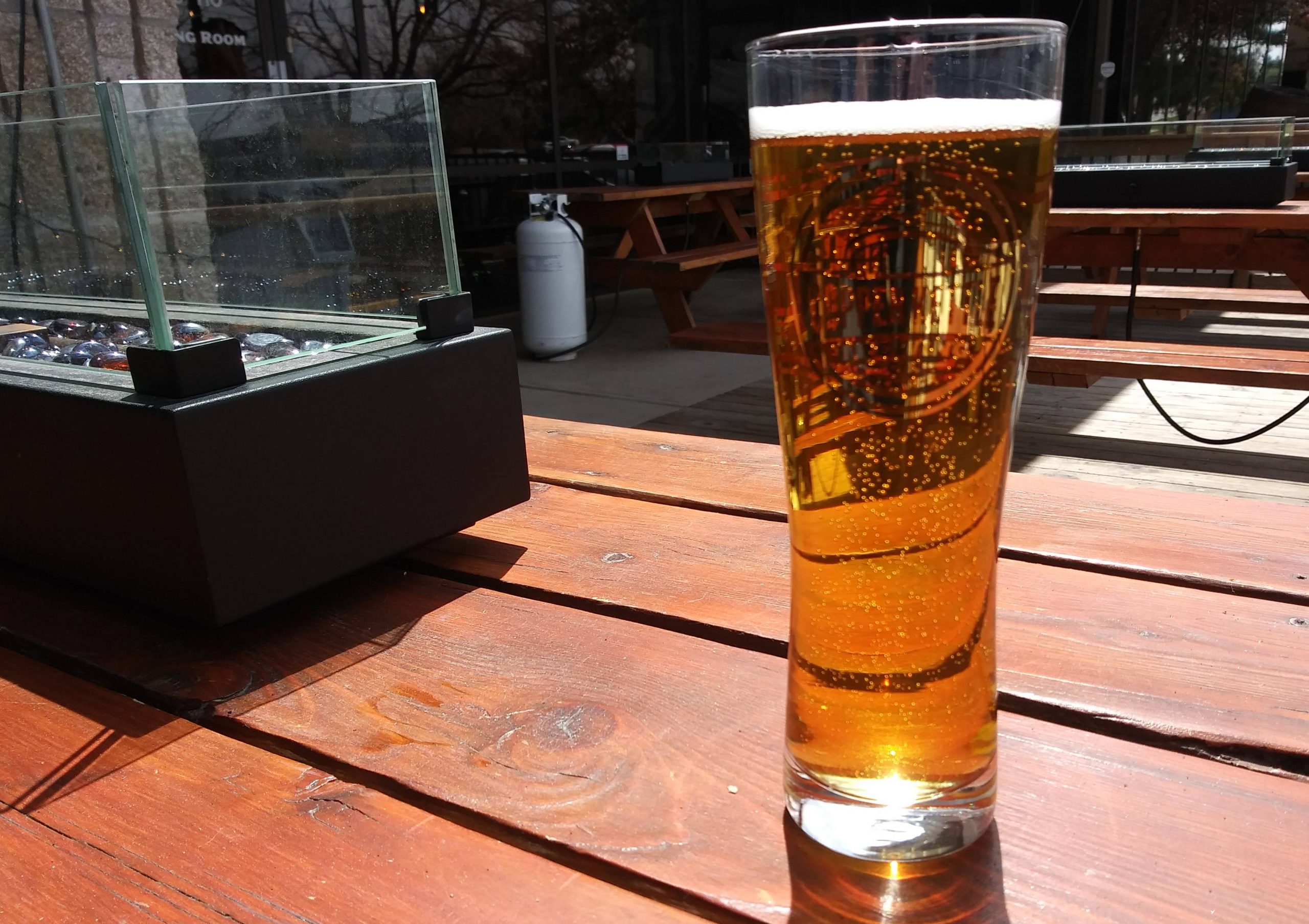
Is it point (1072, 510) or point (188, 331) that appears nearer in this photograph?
point (188, 331)

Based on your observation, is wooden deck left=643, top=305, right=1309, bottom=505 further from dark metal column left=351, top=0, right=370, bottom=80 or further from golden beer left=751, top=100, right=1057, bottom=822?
dark metal column left=351, top=0, right=370, bottom=80

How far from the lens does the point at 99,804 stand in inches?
20.9

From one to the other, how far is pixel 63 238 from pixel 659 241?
15.0 ft

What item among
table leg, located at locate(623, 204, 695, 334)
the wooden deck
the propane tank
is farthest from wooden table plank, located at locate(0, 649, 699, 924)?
table leg, located at locate(623, 204, 695, 334)

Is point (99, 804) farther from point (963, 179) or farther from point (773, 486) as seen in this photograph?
point (773, 486)

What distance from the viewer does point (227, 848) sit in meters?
0.50

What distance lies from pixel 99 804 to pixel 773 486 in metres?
0.65

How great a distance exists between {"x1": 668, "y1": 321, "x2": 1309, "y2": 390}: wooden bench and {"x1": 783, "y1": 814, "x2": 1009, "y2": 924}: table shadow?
2.00 m

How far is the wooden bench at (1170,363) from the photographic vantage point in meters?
2.38

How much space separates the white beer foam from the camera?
0.41 metres

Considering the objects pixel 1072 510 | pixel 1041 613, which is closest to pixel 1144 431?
pixel 1072 510

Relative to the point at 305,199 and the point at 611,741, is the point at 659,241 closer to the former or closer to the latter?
the point at 305,199

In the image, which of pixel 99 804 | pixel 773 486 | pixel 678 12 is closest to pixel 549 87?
pixel 678 12

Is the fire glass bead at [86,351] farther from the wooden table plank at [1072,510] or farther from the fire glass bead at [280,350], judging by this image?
the wooden table plank at [1072,510]
